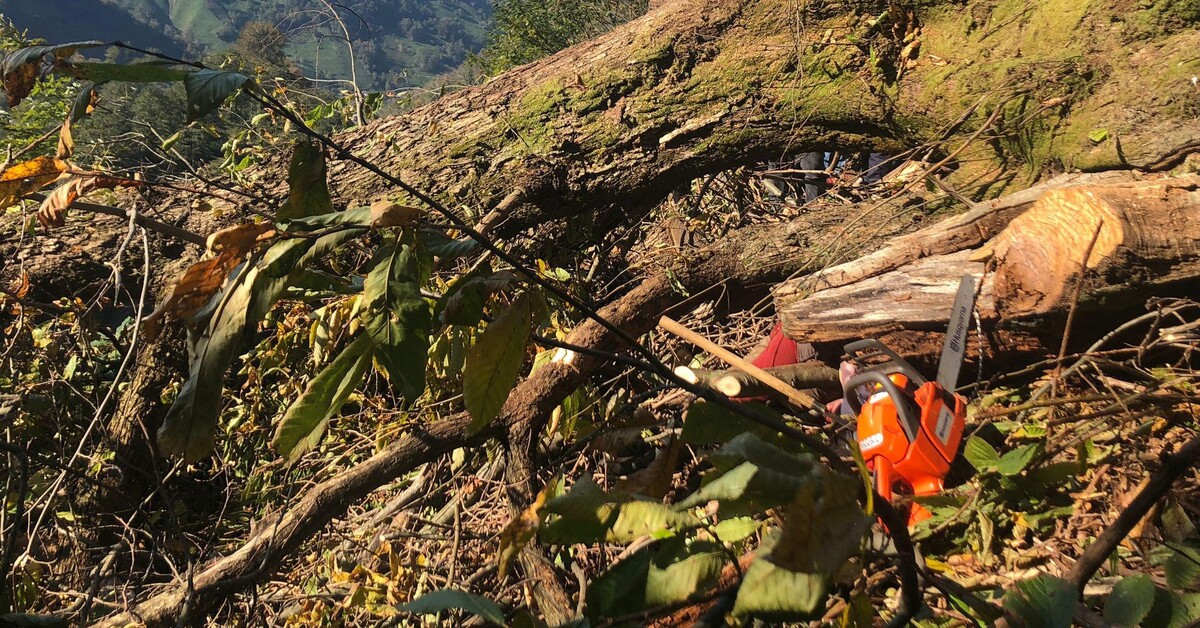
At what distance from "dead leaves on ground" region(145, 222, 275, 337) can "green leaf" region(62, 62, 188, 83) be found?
198mm

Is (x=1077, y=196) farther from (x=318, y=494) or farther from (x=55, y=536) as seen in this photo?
(x=55, y=536)

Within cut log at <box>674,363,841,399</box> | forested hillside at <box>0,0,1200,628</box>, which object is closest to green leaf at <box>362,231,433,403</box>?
forested hillside at <box>0,0,1200,628</box>

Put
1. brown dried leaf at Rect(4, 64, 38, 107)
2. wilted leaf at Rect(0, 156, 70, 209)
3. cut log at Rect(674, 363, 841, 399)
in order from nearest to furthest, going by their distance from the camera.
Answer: brown dried leaf at Rect(4, 64, 38, 107) → wilted leaf at Rect(0, 156, 70, 209) → cut log at Rect(674, 363, 841, 399)

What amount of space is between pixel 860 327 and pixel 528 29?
15682 mm

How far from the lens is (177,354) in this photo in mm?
3137

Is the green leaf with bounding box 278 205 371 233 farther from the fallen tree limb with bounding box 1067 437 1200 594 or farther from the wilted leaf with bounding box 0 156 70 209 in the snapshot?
the fallen tree limb with bounding box 1067 437 1200 594

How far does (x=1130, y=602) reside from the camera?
78 cm

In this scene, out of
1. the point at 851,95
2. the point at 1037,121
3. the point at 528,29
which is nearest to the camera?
the point at 1037,121

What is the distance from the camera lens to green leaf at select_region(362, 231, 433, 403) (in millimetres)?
757

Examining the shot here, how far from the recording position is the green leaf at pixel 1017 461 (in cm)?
154

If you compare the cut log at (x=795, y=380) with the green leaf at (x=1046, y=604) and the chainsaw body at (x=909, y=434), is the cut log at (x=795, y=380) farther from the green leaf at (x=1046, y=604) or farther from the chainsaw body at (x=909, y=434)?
the green leaf at (x=1046, y=604)

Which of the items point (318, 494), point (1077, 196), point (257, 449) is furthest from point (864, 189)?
point (257, 449)

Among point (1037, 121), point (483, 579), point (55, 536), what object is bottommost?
point (55, 536)

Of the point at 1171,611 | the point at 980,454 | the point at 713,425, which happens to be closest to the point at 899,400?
the point at 980,454
